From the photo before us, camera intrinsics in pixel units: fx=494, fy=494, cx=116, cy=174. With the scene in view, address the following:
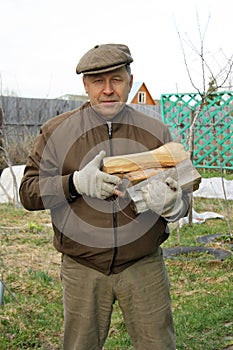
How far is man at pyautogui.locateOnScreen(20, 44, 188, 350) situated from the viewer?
1899 millimetres

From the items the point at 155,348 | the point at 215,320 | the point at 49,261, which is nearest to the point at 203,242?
the point at 49,261

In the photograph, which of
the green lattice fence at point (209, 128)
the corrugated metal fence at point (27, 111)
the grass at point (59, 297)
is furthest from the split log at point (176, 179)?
the corrugated metal fence at point (27, 111)

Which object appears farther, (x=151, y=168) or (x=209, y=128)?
(x=209, y=128)

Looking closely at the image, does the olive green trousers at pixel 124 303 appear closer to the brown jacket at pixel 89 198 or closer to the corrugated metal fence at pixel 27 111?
the brown jacket at pixel 89 198

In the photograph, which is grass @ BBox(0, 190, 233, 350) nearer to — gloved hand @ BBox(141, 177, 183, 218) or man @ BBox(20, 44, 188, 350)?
man @ BBox(20, 44, 188, 350)

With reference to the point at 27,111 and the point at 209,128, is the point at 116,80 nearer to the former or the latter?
the point at 209,128

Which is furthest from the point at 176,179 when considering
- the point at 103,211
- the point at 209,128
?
the point at 209,128

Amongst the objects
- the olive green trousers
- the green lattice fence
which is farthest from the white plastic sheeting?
the olive green trousers

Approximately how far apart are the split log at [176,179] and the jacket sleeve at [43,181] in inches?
10.1

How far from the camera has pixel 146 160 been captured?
1.92m

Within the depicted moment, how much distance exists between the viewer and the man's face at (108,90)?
6.26 feet

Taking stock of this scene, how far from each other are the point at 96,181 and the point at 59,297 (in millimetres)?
2366

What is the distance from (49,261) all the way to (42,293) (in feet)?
3.18

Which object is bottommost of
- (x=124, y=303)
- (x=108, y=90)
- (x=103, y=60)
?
(x=124, y=303)
